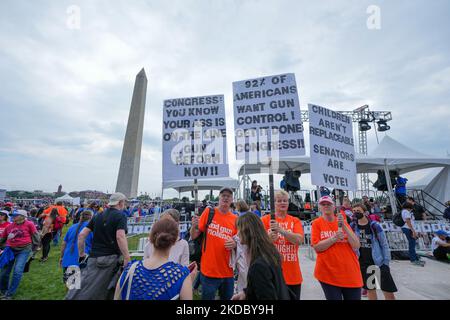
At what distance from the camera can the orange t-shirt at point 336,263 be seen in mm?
2354

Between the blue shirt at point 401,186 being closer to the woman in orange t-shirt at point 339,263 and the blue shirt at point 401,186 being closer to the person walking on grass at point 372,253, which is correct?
the person walking on grass at point 372,253

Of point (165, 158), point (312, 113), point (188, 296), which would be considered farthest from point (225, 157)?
point (188, 296)

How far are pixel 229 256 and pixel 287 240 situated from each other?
0.72 meters

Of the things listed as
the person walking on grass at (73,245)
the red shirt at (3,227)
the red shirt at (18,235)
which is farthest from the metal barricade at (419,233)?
the red shirt at (3,227)

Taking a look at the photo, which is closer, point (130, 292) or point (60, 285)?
point (130, 292)

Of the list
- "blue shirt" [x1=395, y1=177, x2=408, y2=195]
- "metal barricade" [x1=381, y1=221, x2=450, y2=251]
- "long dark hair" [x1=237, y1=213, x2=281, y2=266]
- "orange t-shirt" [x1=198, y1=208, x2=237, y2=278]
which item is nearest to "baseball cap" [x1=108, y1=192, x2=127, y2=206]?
"orange t-shirt" [x1=198, y1=208, x2=237, y2=278]

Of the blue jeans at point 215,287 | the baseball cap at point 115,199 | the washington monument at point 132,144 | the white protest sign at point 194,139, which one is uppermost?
the washington monument at point 132,144

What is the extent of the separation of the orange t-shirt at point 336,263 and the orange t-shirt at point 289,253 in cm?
24

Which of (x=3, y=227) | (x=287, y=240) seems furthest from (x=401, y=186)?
(x=3, y=227)

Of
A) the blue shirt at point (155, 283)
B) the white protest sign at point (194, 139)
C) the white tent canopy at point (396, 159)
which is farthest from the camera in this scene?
the white tent canopy at point (396, 159)

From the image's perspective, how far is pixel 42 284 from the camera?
202 inches
